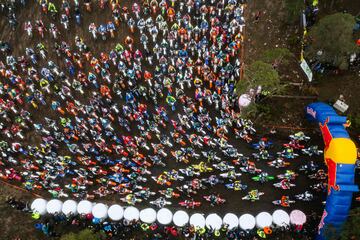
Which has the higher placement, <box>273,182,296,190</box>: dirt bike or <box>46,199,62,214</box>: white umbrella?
<box>273,182,296,190</box>: dirt bike

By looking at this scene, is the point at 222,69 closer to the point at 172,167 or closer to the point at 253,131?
the point at 253,131

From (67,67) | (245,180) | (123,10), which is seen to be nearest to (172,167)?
(245,180)

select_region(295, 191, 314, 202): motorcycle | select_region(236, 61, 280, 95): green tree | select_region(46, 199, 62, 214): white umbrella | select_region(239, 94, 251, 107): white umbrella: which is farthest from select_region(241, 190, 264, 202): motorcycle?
select_region(46, 199, 62, 214): white umbrella

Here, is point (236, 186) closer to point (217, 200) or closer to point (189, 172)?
point (217, 200)

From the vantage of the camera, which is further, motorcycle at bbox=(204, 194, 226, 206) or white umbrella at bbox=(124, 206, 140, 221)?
motorcycle at bbox=(204, 194, 226, 206)

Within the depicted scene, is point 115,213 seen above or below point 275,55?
below

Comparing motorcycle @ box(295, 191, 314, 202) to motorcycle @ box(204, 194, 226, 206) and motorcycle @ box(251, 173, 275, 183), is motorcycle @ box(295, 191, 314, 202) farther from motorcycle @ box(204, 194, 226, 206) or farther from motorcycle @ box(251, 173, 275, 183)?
motorcycle @ box(204, 194, 226, 206)

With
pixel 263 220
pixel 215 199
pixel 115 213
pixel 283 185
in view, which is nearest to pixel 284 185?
pixel 283 185
